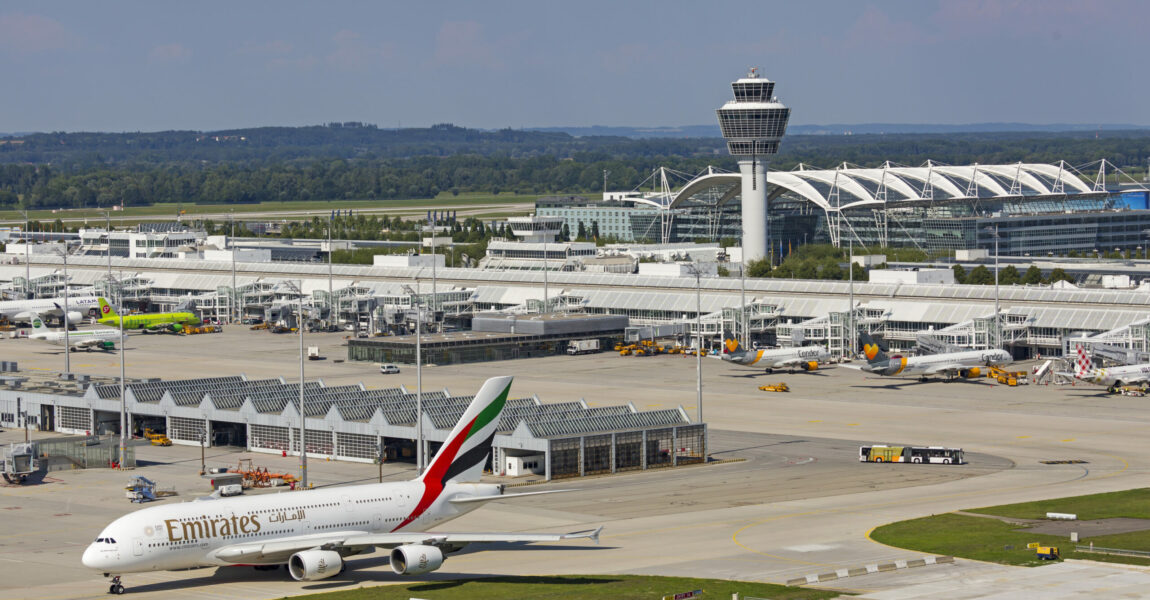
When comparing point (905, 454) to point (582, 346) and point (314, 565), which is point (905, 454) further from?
point (582, 346)

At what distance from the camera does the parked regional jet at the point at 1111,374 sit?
448ft

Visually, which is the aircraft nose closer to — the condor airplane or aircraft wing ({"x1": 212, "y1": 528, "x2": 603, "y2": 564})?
the condor airplane

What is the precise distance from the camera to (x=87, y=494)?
3701 inches

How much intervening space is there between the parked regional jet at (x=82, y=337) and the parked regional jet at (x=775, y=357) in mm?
72666

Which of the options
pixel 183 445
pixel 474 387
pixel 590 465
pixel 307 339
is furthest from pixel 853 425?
pixel 307 339

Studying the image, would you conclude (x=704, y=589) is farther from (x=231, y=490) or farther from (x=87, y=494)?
(x=87, y=494)

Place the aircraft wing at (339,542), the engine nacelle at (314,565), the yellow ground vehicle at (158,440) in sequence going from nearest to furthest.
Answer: the engine nacelle at (314,565) < the aircraft wing at (339,542) < the yellow ground vehicle at (158,440)

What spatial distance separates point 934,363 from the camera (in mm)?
148875

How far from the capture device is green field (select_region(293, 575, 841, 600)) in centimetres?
6450

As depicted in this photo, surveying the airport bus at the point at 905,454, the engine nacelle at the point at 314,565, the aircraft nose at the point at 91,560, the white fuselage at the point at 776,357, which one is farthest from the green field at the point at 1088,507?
the white fuselage at the point at 776,357

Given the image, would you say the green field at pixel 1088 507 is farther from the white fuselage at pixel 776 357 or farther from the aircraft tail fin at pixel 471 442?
the white fuselage at pixel 776 357

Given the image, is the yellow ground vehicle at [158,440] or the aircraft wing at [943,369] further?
the aircraft wing at [943,369]

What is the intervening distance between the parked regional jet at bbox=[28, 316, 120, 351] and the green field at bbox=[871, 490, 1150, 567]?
122 metres

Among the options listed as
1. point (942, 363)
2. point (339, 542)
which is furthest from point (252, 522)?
point (942, 363)
